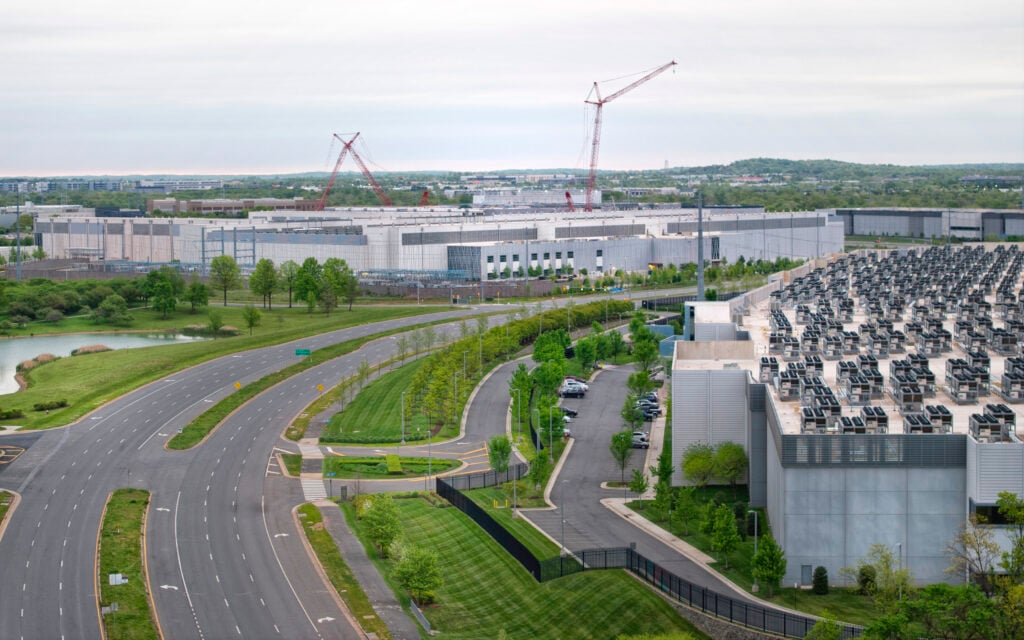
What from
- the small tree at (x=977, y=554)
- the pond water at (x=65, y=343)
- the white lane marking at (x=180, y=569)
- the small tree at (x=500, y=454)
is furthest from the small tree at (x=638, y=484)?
the pond water at (x=65, y=343)

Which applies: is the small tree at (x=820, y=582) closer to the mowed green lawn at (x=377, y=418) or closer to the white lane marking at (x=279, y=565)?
the white lane marking at (x=279, y=565)

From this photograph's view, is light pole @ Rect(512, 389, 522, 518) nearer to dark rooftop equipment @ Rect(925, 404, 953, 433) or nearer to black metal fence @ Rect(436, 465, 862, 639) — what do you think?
black metal fence @ Rect(436, 465, 862, 639)

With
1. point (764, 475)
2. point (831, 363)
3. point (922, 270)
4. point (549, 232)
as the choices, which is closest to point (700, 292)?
point (922, 270)

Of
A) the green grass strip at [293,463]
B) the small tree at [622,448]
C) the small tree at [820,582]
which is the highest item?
the small tree at [622,448]

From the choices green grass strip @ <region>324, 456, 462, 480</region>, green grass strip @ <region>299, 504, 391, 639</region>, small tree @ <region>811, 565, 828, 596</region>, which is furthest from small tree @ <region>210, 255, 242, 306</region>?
small tree @ <region>811, 565, 828, 596</region>

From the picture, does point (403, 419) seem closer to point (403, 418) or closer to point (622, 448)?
point (403, 418)
